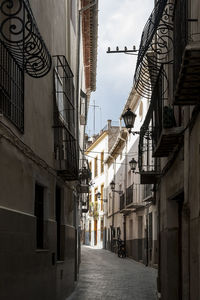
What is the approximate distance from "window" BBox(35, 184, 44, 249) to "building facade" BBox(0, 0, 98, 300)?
0.02m

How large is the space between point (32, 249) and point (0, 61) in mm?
3073

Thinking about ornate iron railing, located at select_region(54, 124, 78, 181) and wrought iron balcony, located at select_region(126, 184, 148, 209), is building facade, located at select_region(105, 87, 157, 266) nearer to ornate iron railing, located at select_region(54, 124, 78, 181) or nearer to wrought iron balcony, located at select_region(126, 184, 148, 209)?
wrought iron balcony, located at select_region(126, 184, 148, 209)

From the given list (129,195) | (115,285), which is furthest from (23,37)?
(129,195)

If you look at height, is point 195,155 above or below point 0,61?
below

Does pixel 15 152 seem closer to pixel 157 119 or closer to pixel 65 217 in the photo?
pixel 157 119

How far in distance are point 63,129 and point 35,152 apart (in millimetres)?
3145

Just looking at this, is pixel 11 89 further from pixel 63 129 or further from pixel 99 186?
pixel 99 186

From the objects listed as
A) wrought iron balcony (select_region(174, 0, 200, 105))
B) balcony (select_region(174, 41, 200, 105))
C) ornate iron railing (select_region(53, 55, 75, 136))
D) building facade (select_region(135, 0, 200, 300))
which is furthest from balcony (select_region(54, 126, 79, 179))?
balcony (select_region(174, 41, 200, 105))

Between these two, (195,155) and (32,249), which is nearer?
(195,155)

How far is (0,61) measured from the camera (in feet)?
22.7

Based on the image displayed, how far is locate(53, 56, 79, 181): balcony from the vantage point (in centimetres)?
1152

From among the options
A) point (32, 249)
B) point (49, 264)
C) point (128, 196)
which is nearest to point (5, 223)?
point (32, 249)

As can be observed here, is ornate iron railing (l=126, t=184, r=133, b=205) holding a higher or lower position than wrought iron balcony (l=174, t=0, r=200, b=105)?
lower

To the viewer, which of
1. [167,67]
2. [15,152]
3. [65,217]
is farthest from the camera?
[65,217]
